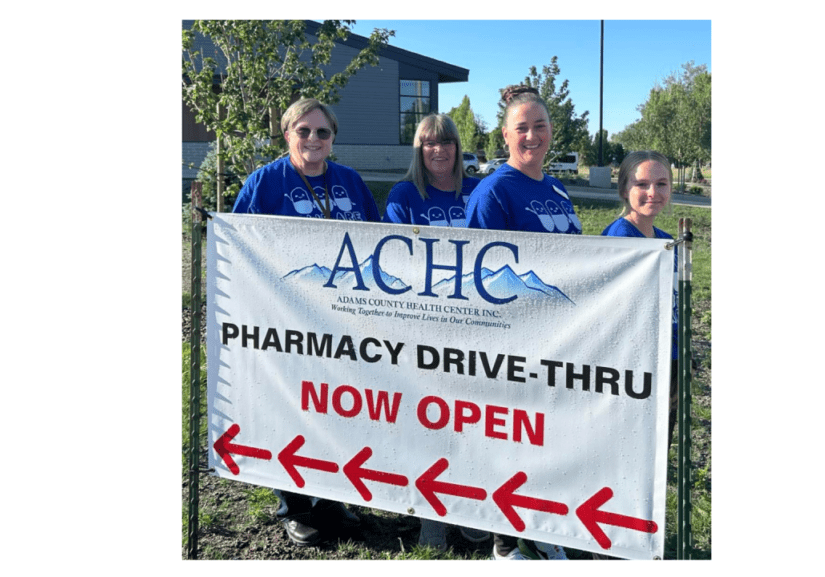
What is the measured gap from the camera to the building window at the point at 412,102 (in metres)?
29.2

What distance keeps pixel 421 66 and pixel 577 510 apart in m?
26.4

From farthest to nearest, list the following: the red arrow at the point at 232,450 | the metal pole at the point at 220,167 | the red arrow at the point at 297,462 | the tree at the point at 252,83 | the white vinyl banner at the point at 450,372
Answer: the metal pole at the point at 220,167 → the tree at the point at 252,83 → the red arrow at the point at 232,450 → the red arrow at the point at 297,462 → the white vinyl banner at the point at 450,372

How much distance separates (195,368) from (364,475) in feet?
3.02

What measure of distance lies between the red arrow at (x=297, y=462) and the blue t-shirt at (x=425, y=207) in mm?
1154

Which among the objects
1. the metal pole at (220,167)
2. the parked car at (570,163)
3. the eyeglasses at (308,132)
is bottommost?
the eyeglasses at (308,132)

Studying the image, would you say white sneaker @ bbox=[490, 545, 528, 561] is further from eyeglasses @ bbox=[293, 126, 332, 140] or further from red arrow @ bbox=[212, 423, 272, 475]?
eyeglasses @ bbox=[293, 126, 332, 140]

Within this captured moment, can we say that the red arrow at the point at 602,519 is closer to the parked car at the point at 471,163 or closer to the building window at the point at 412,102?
the parked car at the point at 471,163

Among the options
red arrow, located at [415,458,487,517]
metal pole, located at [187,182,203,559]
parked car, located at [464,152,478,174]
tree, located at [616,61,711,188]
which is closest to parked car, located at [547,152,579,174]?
tree, located at [616,61,711,188]

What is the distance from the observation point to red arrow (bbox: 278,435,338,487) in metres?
3.51

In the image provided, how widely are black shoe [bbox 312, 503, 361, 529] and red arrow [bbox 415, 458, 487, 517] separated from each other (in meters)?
0.79

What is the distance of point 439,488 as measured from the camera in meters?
3.30

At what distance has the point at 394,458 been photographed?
3365 mm

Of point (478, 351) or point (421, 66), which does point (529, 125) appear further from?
point (421, 66)

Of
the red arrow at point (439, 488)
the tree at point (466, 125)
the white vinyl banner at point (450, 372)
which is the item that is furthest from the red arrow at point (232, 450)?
the tree at point (466, 125)
